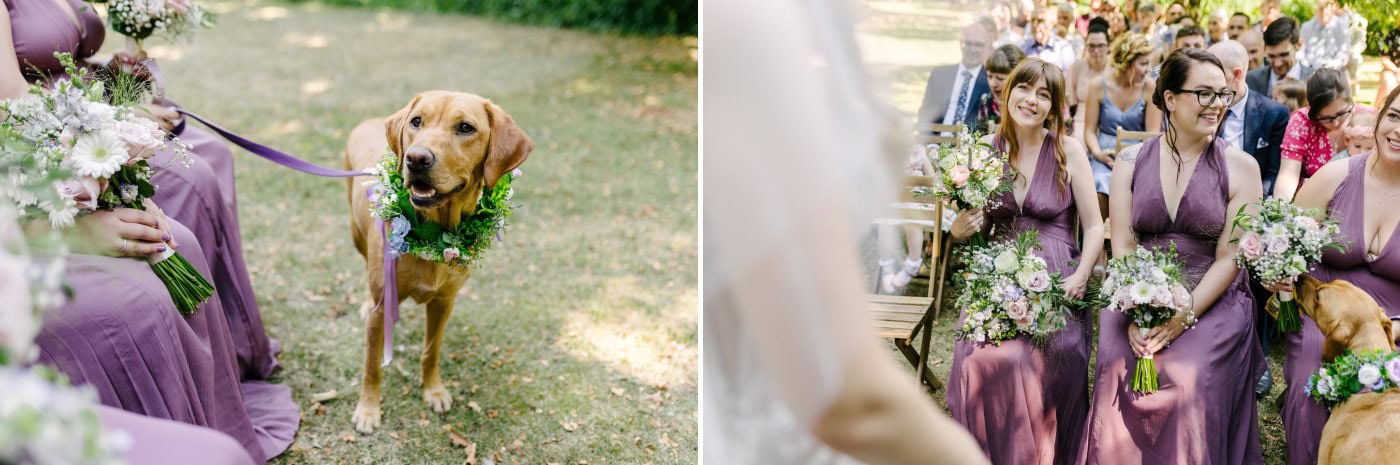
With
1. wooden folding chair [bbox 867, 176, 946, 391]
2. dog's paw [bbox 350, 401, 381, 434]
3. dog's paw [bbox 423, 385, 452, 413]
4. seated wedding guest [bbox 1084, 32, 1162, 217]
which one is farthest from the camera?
seated wedding guest [bbox 1084, 32, 1162, 217]

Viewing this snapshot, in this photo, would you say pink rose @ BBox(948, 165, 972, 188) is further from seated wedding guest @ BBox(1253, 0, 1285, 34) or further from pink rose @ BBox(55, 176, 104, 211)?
seated wedding guest @ BBox(1253, 0, 1285, 34)

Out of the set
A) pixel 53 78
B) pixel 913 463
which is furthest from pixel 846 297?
pixel 53 78

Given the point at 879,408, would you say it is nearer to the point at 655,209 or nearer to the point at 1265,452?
the point at 1265,452

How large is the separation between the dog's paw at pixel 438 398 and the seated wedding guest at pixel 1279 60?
4893mm

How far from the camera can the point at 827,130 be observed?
1.11m

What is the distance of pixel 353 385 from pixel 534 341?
0.94 m

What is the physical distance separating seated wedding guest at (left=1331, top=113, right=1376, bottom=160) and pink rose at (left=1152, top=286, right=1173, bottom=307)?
1.46 meters

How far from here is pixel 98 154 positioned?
9.45 feet

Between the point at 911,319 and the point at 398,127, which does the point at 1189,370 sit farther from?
the point at 398,127

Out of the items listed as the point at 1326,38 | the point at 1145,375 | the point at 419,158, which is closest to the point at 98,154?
the point at 419,158

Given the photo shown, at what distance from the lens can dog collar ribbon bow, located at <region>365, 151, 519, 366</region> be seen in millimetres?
3568

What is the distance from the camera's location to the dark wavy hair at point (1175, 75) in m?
3.61

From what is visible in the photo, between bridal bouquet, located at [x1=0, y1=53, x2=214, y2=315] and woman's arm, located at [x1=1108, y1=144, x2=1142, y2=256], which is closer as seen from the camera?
bridal bouquet, located at [x1=0, y1=53, x2=214, y2=315]

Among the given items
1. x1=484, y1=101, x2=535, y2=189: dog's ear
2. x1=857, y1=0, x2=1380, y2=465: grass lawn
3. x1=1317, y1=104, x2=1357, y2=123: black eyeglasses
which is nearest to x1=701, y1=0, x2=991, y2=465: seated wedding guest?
x1=857, y1=0, x2=1380, y2=465: grass lawn
